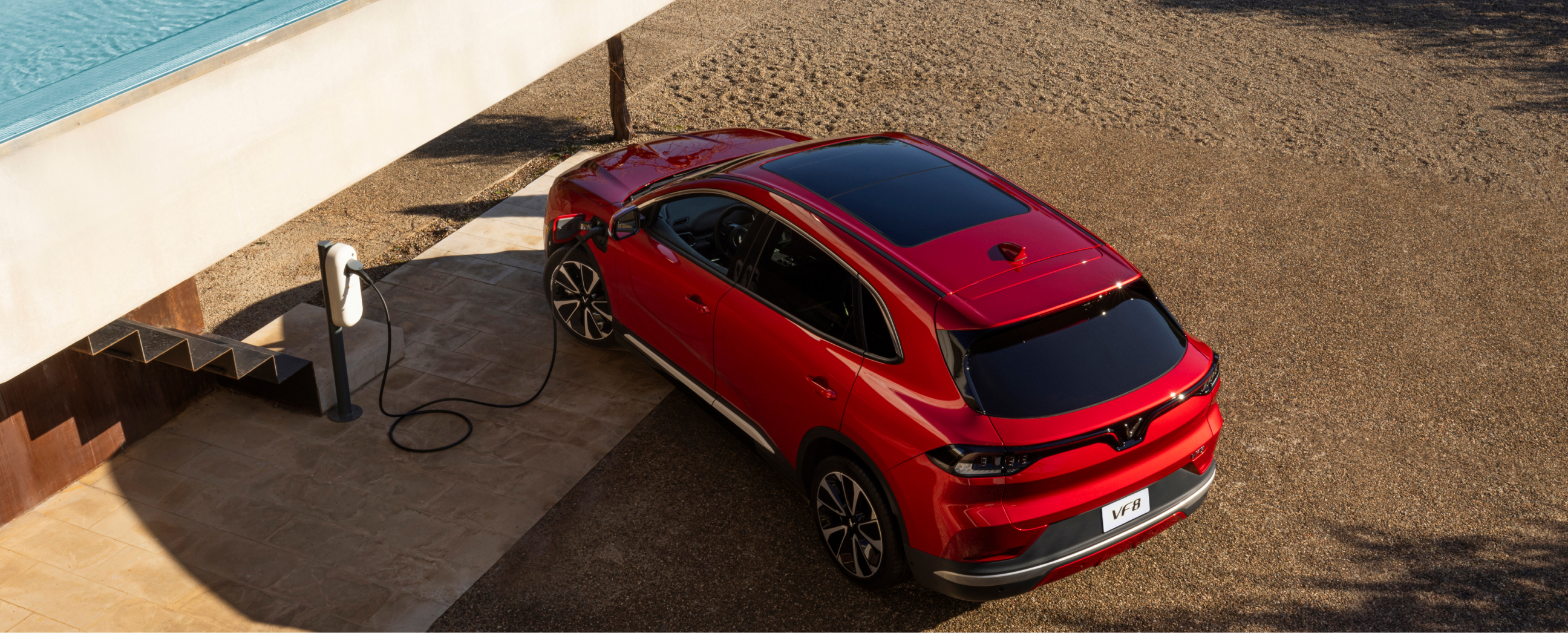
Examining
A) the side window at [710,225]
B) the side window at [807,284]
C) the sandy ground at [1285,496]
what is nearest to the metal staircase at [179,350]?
the sandy ground at [1285,496]

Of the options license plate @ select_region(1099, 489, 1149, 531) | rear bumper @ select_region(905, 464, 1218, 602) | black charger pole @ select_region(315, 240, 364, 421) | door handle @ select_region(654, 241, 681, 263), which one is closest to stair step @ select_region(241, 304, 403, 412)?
black charger pole @ select_region(315, 240, 364, 421)

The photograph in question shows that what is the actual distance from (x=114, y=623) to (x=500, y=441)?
6.57 feet

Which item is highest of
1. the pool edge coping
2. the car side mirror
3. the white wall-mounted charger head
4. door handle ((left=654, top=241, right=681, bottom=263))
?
the pool edge coping

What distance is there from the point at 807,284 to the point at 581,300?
2.20 m

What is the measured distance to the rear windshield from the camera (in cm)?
407

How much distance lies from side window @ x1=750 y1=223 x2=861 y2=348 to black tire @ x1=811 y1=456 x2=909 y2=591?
62 centimetres

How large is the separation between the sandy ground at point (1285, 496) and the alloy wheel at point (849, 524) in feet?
0.72

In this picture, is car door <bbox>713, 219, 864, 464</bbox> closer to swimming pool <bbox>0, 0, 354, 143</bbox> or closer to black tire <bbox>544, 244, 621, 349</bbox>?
black tire <bbox>544, 244, 621, 349</bbox>

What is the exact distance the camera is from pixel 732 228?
5285 millimetres

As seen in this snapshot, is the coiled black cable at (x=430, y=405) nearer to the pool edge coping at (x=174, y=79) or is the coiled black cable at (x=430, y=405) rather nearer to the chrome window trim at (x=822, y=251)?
the chrome window trim at (x=822, y=251)

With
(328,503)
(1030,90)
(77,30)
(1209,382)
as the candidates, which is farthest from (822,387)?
(1030,90)

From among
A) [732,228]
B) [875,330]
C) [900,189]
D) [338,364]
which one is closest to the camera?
[875,330]

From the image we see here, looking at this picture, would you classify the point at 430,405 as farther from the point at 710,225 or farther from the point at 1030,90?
the point at 1030,90

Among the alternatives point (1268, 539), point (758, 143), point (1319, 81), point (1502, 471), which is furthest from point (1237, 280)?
point (1319, 81)
